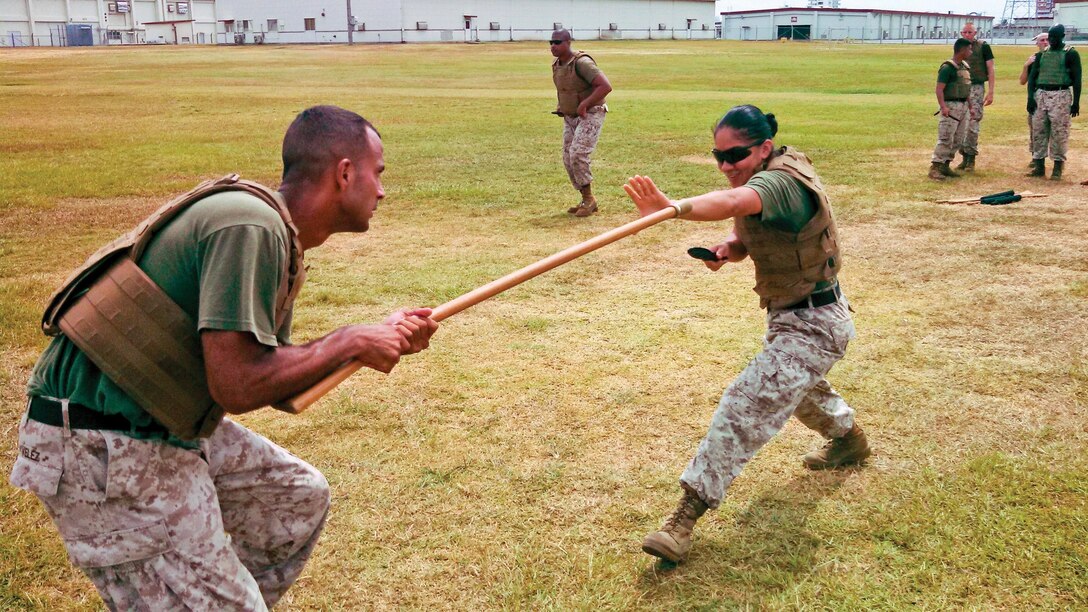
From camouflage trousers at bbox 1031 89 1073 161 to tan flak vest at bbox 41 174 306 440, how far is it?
1427 centimetres

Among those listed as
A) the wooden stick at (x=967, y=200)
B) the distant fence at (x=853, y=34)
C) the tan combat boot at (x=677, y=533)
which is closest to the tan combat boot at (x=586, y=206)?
the wooden stick at (x=967, y=200)

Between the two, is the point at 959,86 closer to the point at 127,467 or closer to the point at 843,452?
the point at 843,452

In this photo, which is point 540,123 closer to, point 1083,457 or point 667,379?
point 667,379

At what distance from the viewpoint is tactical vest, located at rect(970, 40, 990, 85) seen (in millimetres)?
13664

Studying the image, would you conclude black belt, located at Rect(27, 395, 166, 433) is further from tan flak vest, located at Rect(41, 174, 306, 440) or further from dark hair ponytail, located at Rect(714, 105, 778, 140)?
dark hair ponytail, located at Rect(714, 105, 778, 140)

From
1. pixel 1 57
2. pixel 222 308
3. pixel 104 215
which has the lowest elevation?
pixel 104 215

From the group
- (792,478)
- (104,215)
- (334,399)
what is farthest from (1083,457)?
(104,215)

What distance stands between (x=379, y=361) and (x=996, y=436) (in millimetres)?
4041

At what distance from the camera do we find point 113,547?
239 cm

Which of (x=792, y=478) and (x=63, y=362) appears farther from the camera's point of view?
(x=792, y=478)

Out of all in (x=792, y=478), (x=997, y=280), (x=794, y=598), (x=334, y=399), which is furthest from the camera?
(x=997, y=280)

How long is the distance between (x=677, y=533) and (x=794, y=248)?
4.61 ft

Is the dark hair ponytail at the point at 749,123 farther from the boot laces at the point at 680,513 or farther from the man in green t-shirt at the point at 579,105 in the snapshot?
the man in green t-shirt at the point at 579,105

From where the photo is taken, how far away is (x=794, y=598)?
363 centimetres
